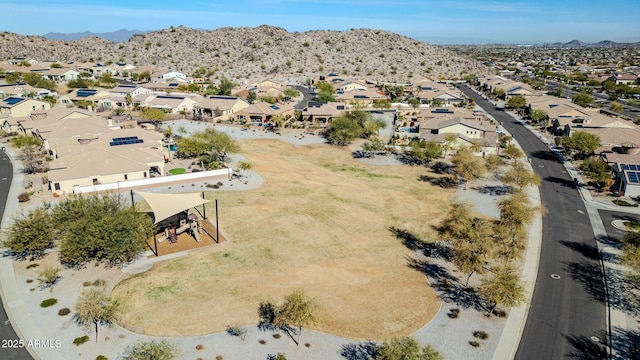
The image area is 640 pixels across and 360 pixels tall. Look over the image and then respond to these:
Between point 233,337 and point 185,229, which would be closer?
point 233,337

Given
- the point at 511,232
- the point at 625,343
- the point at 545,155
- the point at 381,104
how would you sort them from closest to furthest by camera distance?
the point at 625,343, the point at 511,232, the point at 545,155, the point at 381,104

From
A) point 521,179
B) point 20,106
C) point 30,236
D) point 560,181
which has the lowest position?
point 560,181

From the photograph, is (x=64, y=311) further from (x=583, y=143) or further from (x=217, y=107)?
(x=583, y=143)

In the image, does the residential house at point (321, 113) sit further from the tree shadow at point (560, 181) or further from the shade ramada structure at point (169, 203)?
the shade ramada structure at point (169, 203)

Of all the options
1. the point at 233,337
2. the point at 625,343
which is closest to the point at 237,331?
the point at 233,337

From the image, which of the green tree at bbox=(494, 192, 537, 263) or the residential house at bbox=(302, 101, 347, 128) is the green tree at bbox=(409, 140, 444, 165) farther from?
the residential house at bbox=(302, 101, 347, 128)

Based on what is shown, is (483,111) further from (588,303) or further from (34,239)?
(34,239)

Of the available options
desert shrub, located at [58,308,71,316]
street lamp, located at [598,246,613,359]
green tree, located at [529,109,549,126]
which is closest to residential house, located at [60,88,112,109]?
desert shrub, located at [58,308,71,316]
